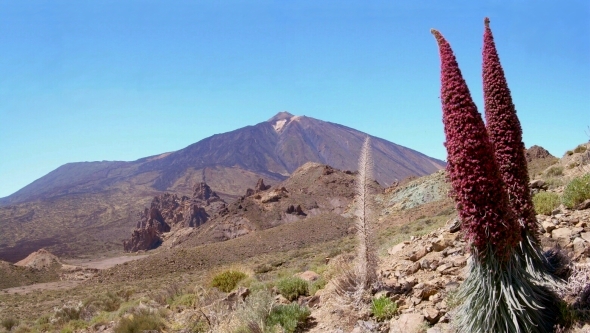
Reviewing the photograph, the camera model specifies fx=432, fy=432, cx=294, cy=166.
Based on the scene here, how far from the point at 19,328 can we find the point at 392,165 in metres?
168

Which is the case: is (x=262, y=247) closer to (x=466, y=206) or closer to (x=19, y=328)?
(x=19, y=328)

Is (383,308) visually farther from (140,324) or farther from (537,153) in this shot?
(537,153)

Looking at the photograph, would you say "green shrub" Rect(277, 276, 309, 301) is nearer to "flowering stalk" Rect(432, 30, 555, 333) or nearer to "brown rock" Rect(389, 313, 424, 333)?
"brown rock" Rect(389, 313, 424, 333)

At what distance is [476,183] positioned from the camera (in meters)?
3.20

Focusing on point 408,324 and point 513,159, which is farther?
point 408,324

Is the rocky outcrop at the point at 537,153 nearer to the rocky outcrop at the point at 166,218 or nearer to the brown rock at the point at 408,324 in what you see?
the brown rock at the point at 408,324

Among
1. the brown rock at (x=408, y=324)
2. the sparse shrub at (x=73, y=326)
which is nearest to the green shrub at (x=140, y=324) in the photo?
the sparse shrub at (x=73, y=326)

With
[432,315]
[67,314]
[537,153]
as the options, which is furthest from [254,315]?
[537,153]

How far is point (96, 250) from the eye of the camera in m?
72.8

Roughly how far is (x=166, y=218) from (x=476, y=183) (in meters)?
78.9

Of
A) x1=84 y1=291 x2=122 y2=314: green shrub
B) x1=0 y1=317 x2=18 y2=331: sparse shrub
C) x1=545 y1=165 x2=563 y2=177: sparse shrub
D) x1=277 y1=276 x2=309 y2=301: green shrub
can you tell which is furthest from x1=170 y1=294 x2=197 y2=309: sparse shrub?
x1=545 y1=165 x2=563 y2=177: sparse shrub

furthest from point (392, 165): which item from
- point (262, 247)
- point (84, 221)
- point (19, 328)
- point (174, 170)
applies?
point (19, 328)

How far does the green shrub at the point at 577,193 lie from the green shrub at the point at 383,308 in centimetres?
390

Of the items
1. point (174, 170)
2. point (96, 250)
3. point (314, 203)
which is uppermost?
point (174, 170)
